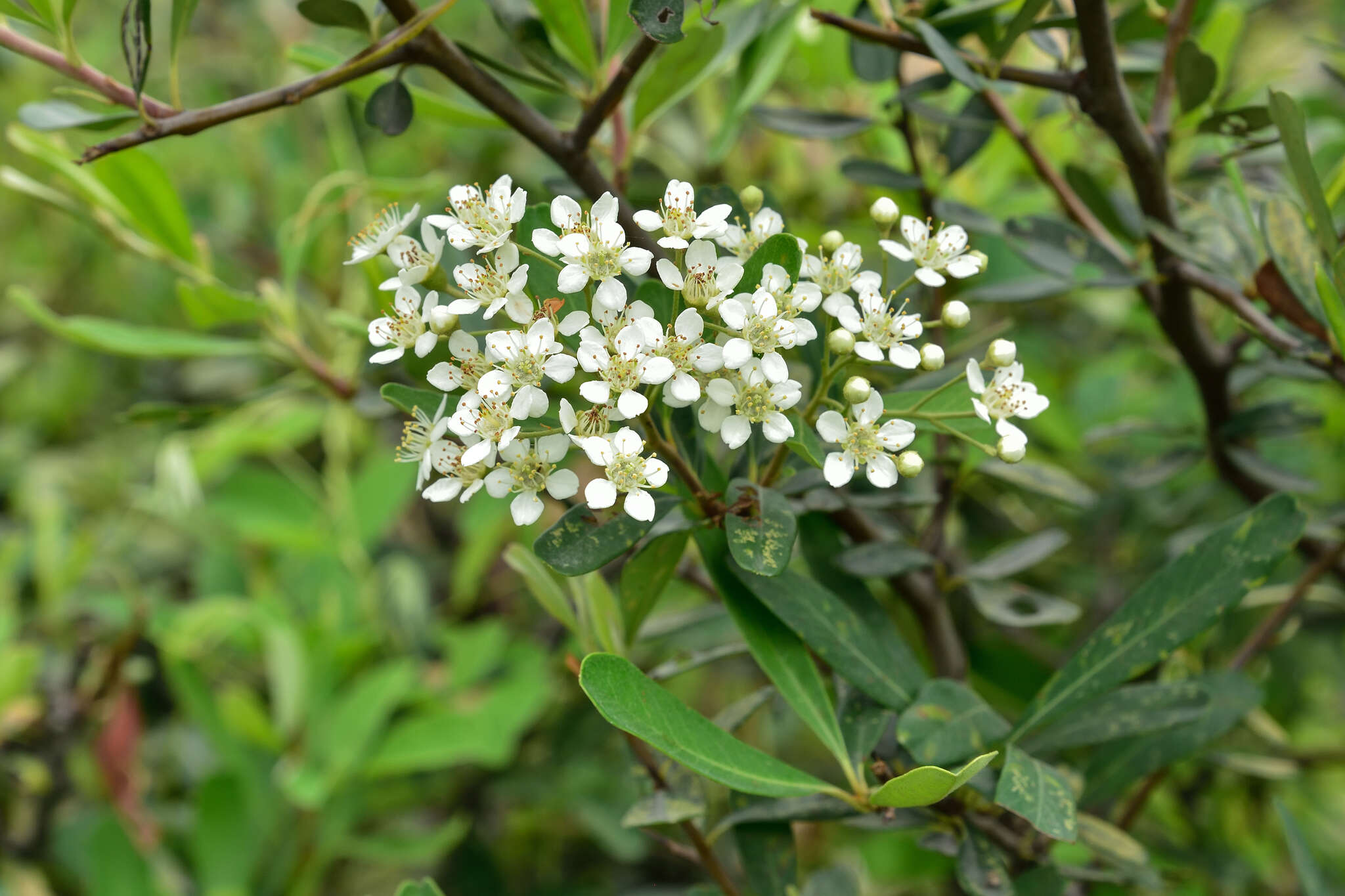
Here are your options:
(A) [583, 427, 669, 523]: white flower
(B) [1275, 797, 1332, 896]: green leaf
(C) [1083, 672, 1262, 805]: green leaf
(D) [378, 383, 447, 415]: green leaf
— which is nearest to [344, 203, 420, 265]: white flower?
(D) [378, 383, 447, 415]: green leaf

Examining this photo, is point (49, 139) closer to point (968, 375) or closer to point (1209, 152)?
point (968, 375)

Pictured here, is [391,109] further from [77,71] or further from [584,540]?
[584,540]

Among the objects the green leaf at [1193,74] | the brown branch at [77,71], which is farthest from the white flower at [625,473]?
the green leaf at [1193,74]

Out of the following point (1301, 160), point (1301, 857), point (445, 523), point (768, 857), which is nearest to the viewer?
point (1301, 160)

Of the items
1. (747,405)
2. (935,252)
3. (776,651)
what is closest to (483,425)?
(747,405)

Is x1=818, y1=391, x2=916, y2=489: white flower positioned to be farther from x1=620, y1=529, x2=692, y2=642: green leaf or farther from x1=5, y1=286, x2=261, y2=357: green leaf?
x1=5, y1=286, x2=261, y2=357: green leaf
